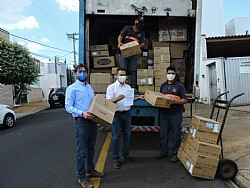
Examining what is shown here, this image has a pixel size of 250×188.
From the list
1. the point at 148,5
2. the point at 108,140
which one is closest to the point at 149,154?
the point at 108,140

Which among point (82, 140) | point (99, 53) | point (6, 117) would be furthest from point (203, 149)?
point (6, 117)

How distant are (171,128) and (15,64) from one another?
42.9 feet

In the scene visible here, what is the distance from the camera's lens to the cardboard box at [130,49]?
576 cm

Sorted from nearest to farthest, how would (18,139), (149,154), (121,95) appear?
(121,95), (149,154), (18,139)

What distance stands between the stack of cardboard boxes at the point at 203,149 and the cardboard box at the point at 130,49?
2.24 meters

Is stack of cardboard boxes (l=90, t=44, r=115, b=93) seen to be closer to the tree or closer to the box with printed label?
the box with printed label

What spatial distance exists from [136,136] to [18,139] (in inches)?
148

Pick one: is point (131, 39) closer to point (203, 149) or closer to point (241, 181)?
point (203, 149)

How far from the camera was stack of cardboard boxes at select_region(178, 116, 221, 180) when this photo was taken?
411 centimetres

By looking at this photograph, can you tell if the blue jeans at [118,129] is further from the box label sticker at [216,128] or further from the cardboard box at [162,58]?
the cardboard box at [162,58]

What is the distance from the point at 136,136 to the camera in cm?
732

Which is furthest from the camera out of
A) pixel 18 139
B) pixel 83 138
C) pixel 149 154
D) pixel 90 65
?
pixel 18 139

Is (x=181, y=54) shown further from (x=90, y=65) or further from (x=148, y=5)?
(x=90, y=65)

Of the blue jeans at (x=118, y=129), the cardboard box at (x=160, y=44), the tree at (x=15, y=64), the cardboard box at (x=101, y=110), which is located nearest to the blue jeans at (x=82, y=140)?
the cardboard box at (x=101, y=110)
